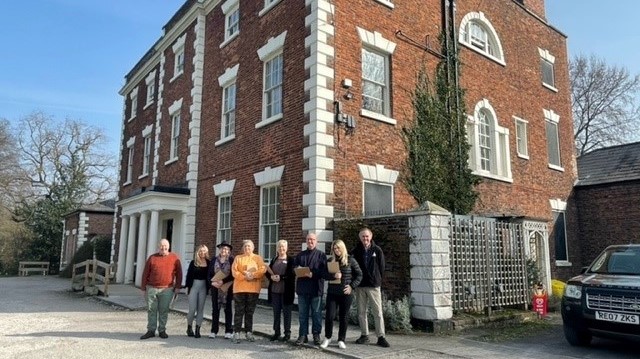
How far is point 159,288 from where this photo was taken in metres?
8.52

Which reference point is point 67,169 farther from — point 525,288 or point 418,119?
point 525,288

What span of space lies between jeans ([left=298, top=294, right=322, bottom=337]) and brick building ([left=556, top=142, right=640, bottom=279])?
42.6ft

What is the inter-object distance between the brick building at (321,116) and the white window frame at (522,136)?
0.15 ft

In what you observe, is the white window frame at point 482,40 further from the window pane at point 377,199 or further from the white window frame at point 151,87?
the white window frame at point 151,87

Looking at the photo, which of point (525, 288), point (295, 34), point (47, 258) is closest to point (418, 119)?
point (295, 34)

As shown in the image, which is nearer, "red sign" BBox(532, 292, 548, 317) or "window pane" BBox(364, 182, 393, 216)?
"red sign" BBox(532, 292, 548, 317)

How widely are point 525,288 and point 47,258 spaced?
35.8 metres

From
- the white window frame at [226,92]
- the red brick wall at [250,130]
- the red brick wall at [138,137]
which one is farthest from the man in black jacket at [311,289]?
the red brick wall at [138,137]

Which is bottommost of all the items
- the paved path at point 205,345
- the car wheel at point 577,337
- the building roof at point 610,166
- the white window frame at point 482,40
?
the paved path at point 205,345

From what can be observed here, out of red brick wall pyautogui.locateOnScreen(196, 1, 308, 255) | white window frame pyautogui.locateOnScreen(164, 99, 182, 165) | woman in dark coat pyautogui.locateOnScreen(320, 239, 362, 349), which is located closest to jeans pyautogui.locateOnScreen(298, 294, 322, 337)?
woman in dark coat pyautogui.locateOnScreen(320, 239, 362, 349)

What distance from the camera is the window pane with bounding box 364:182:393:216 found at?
1173 centimetres

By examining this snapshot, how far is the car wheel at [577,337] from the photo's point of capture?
8008 mm

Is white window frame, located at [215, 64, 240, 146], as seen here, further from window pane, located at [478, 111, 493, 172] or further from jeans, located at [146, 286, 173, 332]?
window pane, located at [478, 111, 493, 172]

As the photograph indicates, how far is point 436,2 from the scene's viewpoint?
14.7 metres
